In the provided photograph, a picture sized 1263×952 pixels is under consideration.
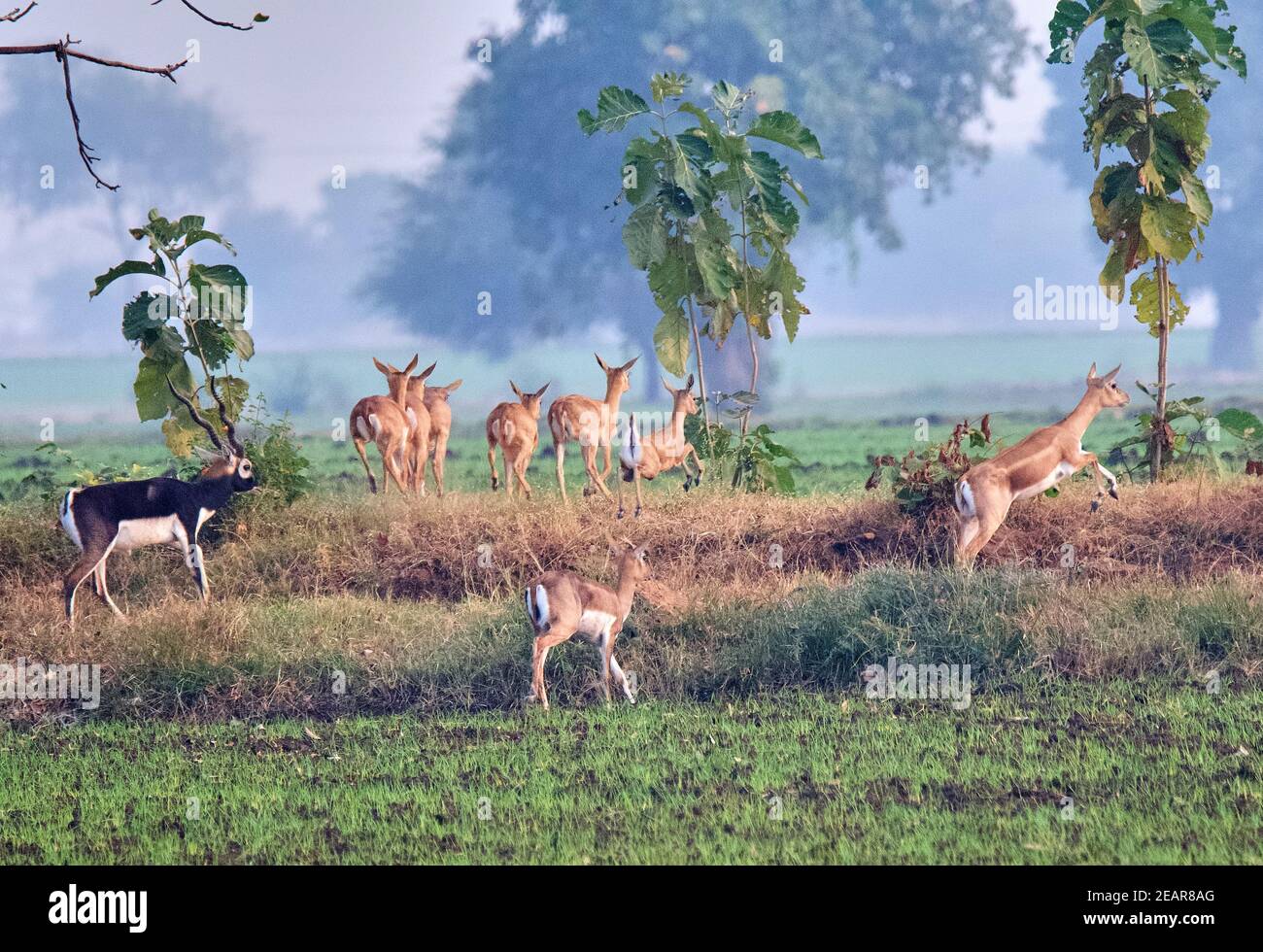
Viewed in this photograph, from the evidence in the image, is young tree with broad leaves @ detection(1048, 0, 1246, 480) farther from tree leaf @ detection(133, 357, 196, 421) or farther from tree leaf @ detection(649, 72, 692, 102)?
tree leaf @ detection(133, 357, 196, 421)

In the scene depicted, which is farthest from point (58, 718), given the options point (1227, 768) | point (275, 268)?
point (275, 268)

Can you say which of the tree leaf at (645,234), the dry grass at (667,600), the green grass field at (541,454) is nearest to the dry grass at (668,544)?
the dry grass at (667,600)

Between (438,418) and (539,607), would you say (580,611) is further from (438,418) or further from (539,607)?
(438,418)

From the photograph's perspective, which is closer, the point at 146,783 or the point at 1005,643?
the point at 146,783

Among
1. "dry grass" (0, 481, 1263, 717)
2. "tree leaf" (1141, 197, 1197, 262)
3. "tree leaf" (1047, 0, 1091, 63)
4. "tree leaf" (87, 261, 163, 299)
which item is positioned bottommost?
"dry grass" (0, 481, 1263, 717)

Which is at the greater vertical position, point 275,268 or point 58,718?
point 275,268

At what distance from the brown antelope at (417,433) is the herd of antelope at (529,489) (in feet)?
0.04

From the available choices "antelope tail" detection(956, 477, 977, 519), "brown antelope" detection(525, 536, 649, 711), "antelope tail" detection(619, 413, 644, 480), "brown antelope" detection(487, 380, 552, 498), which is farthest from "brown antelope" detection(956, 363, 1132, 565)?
"brown antelope" detection(487, 380, 552, 498)

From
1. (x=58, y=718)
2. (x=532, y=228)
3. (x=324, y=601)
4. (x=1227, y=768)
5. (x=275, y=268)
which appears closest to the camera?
(x=1227, y=768)

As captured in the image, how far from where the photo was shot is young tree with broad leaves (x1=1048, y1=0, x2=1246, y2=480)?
11383 millimetres

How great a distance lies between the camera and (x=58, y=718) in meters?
8.70

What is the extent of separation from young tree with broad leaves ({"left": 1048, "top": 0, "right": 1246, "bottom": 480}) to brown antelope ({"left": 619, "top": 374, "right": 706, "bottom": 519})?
342 cm
